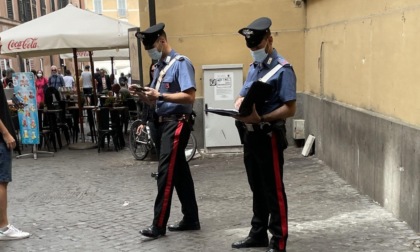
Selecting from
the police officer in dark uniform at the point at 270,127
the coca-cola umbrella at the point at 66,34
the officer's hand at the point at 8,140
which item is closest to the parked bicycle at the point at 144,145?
the coca-cola umbrella at the point at 66,34

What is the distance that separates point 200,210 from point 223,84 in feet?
12.8

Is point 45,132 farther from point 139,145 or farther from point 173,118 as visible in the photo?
point 173,118

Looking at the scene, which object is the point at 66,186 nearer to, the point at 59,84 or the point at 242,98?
the point at 242,98

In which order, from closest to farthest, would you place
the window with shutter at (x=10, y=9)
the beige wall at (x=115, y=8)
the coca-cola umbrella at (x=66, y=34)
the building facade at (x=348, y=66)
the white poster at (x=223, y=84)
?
the building facade at (x=348, y=66) → the white poster at (x=223, y=84) → the coca-cola umbrella at (x=66, y=34) → the window with shutter at (x=10, y=9) → the beige wall at (x=115, y=8)

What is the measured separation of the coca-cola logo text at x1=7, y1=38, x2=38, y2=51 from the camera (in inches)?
382

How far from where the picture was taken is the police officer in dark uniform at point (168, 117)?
460cm

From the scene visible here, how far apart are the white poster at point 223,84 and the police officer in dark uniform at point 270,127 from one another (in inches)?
195

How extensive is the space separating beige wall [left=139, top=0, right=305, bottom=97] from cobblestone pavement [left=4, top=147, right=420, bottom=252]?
6.73 feet

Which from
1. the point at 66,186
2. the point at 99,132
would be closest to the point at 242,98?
the point at 66,186

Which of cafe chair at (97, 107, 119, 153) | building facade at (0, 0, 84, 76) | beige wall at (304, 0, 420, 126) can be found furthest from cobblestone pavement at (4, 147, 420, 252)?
building facade at (0, 0, 84, 76)

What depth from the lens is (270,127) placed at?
3932 mm

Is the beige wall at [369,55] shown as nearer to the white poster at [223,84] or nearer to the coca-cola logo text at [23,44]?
the white poster at [223,84]

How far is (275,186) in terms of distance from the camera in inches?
159

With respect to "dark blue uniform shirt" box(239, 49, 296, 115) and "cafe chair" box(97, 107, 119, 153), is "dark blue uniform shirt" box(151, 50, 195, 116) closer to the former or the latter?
"dark blue uniform shirt" box(239, 49, 296, 115)
